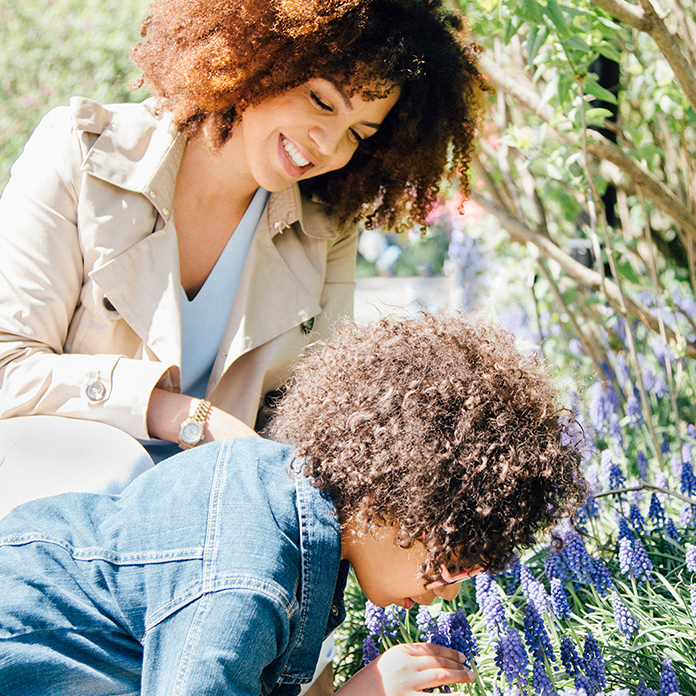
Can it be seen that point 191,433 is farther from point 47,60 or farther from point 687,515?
point 47,60

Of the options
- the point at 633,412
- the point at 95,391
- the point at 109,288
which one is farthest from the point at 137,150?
the point at 633,412

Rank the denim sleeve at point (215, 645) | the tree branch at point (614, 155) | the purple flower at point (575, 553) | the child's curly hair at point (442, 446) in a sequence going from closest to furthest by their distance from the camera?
the denim sleeve at point (215, 645) < the child's curly hair at point (442, 446) < the purple flower at point (575, 553) < the tree branch at point (614, 155)

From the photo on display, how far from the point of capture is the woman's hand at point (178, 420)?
181 cm

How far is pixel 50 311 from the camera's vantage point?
6.07 feet

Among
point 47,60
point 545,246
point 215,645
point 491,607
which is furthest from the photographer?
point 47,60

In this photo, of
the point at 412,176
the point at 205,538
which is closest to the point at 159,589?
the point at 205,538

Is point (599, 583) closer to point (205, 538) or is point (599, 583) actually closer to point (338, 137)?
point (205, 538)

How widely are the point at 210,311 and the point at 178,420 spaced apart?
16.3 inches

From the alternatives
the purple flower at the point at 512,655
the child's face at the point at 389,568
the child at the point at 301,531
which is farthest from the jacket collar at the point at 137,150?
the purple flower at the point at 512,655

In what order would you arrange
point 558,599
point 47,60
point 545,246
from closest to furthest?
point 558,599, point 545,246, point 47,60

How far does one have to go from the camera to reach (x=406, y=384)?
130 centimetres

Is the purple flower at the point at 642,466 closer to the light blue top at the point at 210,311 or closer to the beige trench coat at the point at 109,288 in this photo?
the beige trench coat at the point at 109,288

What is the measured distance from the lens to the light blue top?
2.09m

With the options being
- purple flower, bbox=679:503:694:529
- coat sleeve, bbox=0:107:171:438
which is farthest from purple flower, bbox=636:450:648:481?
coat sleeve, bbox=0:107:171:438
